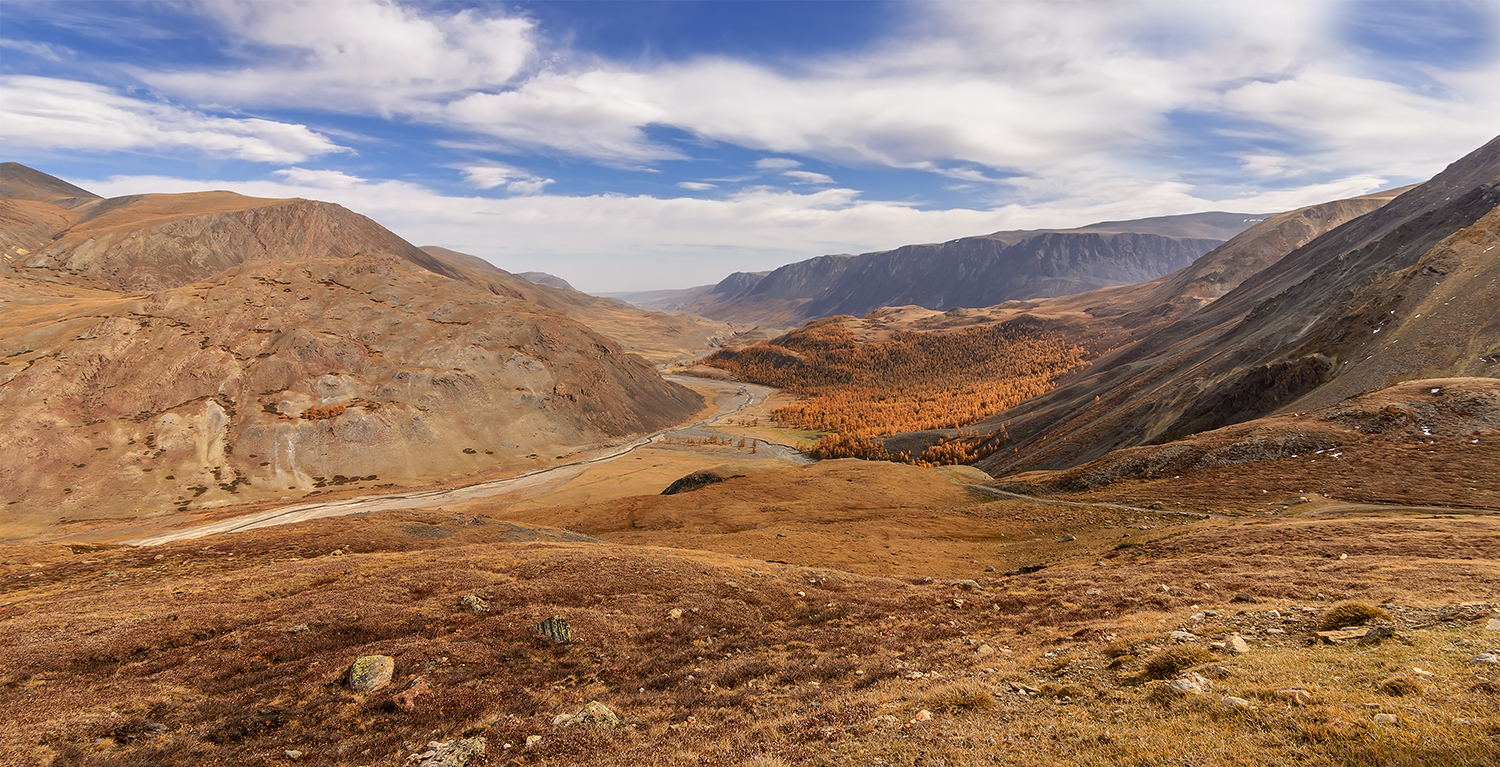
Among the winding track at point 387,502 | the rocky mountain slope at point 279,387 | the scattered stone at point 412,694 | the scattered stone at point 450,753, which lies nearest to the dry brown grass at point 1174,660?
the scattered stone at point 450,753

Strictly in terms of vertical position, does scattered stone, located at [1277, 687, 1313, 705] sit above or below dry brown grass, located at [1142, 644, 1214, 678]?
above

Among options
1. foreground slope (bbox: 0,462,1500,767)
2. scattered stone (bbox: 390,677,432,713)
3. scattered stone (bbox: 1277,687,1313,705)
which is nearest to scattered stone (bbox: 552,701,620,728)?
foreground slope (bbox: 0,462,1500,767)

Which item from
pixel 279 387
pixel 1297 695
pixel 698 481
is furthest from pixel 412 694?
pixel 279 387

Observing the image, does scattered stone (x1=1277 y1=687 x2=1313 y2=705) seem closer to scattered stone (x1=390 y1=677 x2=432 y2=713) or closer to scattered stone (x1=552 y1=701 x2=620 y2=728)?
scattered stone (x1=552 y1=701 x2=620 y2=728)

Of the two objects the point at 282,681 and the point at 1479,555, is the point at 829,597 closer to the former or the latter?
the point at 282,681

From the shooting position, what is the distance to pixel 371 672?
15273mm

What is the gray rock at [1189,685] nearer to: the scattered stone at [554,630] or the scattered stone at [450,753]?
the scattered stone at [450,753]

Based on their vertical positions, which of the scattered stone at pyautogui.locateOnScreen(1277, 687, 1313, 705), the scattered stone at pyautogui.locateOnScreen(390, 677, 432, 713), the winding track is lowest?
the winding track

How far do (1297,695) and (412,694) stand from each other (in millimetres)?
18848

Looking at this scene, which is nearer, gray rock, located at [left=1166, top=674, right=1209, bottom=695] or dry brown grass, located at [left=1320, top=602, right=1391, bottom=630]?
gray rock, located at [left=1166, top=674, right=1209, bottom=695]

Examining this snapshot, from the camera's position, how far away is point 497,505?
263 ft

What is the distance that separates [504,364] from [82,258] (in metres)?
157

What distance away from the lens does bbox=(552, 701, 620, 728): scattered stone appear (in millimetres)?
12891

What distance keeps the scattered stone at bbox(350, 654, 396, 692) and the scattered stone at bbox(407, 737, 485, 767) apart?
14.9 feet
